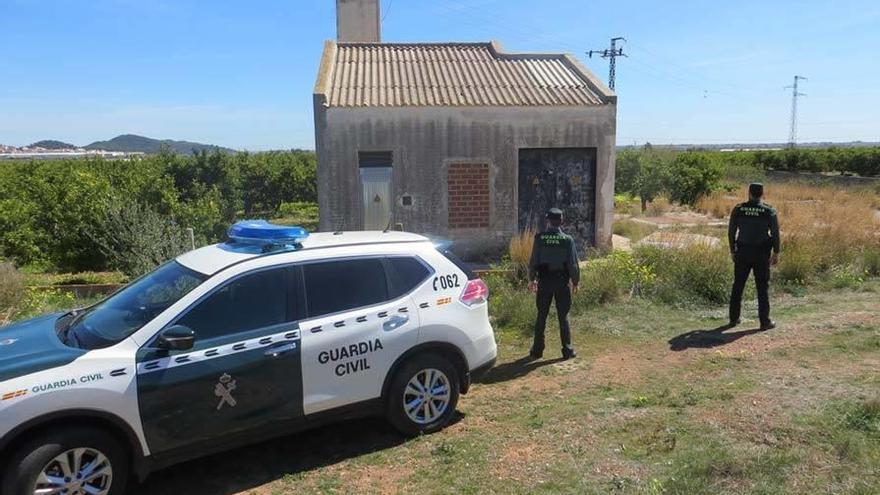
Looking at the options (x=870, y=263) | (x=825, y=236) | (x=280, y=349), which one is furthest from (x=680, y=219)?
(x=280, y=349)

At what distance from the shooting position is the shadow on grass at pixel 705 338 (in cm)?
732

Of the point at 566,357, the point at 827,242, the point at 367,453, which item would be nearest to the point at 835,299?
the point at 827,242

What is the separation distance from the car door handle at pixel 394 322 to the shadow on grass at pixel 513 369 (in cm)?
181

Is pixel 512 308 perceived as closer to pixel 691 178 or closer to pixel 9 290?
pixel 9 290

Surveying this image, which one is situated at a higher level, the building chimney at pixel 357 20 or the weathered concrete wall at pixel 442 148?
the building chimney at pixel 357 20

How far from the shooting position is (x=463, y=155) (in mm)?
13148

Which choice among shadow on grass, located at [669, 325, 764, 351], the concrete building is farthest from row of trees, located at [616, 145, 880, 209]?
shadow on grass, located at [669, 325, 764, 351]

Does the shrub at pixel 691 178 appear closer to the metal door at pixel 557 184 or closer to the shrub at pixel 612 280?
the metal door at pixel 557 184

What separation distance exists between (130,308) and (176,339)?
810 mm

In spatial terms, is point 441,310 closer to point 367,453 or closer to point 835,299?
point 367,453

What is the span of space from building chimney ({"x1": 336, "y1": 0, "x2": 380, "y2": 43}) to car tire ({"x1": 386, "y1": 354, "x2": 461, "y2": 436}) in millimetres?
14298

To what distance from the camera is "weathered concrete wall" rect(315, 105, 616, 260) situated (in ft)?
41.8

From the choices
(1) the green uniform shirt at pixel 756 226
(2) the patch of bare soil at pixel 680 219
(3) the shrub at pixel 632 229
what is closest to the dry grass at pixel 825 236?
(1) the green uniform shirt at pixel 756 226

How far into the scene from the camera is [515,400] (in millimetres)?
5875
